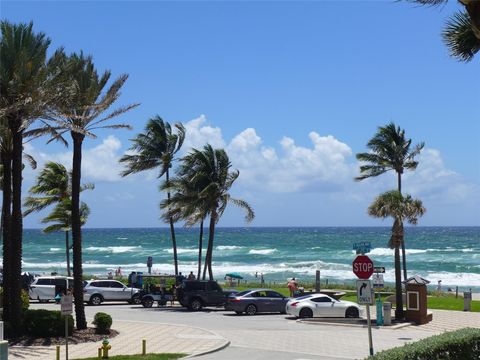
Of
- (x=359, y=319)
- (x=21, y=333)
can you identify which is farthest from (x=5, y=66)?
(x=359, y=319)

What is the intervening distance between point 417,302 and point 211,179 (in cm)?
1557

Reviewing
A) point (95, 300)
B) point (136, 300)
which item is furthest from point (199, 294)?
point (95, 300)

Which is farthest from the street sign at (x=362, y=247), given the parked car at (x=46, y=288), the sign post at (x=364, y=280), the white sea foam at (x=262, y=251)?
the white sea foam at (x=262, y=251)

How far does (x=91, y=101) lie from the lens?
24734 mm

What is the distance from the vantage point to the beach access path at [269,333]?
848 inches

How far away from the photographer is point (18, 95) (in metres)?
21.6

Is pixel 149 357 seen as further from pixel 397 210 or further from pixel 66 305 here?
pixel 397 210

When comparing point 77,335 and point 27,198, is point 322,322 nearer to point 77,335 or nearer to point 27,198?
point 77,335

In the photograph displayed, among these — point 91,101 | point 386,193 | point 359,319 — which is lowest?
point 359,319

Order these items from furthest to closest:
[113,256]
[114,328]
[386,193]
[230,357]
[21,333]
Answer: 1. [113,256]
2. [386,193]
3. [114,328]
4. [21,333]
5. [230,357]

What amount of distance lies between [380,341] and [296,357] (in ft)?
16.8

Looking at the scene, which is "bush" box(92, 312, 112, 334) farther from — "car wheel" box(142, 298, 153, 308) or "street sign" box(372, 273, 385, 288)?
"car wheel" box(142, 298, 153, 308)

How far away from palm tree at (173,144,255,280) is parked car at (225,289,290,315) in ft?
23.7

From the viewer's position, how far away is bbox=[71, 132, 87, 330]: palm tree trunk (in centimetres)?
2453
